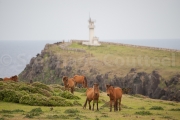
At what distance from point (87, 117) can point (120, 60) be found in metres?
83.1

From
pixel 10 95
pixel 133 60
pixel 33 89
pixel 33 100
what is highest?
pixel 33 89

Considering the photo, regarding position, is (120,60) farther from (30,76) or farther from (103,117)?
(103,117)

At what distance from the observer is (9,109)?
A: 27.5 metres

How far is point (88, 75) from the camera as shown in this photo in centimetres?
9475

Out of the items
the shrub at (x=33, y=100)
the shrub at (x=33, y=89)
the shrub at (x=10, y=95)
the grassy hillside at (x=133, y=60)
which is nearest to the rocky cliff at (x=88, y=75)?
Answer: the grassy hillside at (x=133, y=60)

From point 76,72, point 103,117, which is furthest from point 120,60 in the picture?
A: point 103,117

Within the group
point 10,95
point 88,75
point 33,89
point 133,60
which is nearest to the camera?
point 10,95

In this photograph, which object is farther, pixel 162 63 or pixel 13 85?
pixel 162 63

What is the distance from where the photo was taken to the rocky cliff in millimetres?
70875

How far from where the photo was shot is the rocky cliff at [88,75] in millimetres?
Answer: 70875

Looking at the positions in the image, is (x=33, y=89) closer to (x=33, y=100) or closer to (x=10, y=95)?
(x=10, y=95)

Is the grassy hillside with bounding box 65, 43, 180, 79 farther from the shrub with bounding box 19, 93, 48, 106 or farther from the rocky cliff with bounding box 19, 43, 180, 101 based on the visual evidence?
the shrub with bounding box 19, 93, 48, 106

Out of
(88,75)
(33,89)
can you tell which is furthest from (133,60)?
(33,89)

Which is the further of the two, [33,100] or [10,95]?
[10,95]
